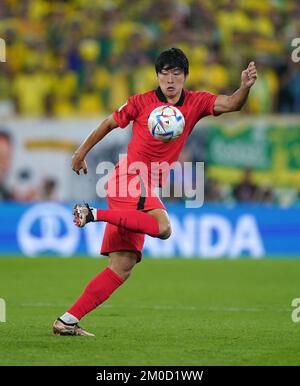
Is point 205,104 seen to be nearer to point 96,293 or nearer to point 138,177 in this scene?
point 138,177

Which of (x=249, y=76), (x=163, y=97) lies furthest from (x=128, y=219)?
(x=249, y=76)

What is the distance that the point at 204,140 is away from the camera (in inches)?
699

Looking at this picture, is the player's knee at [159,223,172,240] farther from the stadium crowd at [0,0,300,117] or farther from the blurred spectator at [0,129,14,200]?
the stadium crowd at [0,0,300,117]

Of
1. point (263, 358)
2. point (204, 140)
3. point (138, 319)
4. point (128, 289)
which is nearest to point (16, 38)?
point (204, 140)

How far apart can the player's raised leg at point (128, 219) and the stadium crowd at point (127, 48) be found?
1065 cm

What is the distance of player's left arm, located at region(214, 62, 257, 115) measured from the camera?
7.87 m

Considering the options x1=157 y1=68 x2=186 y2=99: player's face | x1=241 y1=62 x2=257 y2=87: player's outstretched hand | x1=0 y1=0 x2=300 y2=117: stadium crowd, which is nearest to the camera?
x1=241 y1=62 x2=257 y2=87: player's outstretched hand

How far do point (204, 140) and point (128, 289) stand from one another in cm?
542

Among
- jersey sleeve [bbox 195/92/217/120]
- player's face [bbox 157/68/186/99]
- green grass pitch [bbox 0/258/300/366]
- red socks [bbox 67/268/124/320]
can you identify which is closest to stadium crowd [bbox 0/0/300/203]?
green grass pitch [bbox 0/258/300/366]

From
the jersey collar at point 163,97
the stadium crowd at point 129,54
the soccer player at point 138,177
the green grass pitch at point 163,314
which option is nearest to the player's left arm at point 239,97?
the soccer player at point 138,177

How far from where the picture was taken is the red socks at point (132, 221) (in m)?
7.90

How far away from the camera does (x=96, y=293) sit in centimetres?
816

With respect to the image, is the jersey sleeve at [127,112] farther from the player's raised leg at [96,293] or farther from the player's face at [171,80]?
the player's raised leg at [96,293]

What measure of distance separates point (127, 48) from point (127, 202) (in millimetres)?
11775
